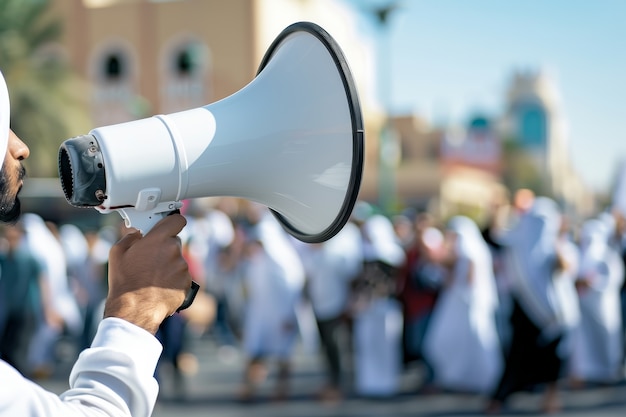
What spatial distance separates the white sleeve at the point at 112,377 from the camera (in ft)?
4.01

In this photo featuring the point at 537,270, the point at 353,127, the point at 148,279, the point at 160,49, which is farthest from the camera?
the point at 160,49

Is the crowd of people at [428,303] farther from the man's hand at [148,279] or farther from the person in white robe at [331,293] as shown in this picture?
the man's hand at [148,279]

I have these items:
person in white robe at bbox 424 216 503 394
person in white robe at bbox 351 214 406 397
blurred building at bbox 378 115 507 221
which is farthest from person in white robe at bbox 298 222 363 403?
blurred building at bbox 378 115 507 221

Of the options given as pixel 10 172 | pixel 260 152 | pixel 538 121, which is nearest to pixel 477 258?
pixel 260 152

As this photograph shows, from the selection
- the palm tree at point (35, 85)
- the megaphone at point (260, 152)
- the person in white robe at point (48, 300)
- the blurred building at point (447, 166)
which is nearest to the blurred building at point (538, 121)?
the blurred building at point (447, 166)

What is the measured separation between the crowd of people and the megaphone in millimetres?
5365

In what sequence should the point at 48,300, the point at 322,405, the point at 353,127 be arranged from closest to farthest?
the point at 353,127 < the point at 322,405 < the point at 48,300

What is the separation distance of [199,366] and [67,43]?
91.8ft

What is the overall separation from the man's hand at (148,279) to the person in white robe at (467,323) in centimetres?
618

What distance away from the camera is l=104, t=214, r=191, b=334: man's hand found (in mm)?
1357

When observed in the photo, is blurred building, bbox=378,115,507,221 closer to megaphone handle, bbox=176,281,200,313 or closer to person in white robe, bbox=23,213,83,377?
person in white robe, bbox=23,213,83,377

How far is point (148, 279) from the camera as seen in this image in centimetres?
138

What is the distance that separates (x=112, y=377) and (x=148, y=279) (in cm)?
17

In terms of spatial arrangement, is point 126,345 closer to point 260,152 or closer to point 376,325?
point 260,152
